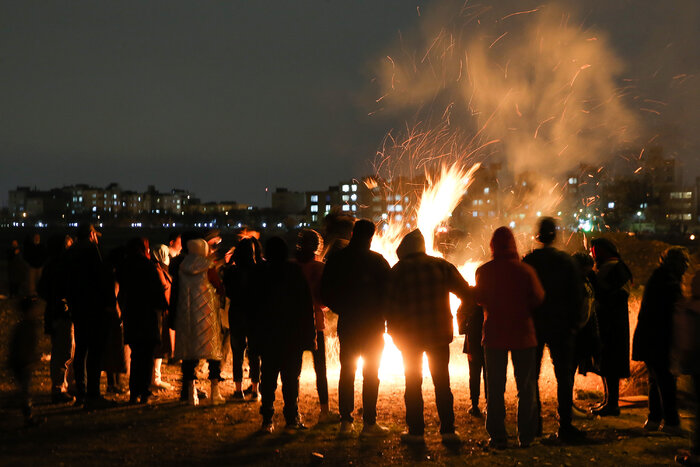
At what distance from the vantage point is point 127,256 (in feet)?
27.8

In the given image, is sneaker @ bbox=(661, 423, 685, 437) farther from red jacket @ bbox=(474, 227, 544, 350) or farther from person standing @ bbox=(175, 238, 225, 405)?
person standing @ bbox=(175, 238, 225, 405)

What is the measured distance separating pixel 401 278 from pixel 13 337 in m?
4.07

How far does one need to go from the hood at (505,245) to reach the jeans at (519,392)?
907 millimetres

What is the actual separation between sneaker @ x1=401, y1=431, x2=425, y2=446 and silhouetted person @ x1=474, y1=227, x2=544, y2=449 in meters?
0.67

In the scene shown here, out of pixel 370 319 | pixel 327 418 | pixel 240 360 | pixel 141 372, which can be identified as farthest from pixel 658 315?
pixel 141 372

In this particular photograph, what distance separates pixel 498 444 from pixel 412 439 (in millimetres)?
832

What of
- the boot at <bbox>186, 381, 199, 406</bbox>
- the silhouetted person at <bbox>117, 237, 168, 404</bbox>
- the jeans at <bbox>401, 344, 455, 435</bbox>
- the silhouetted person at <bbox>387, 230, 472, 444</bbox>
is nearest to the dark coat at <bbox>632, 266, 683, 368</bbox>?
the silhouetted person at <bbox>387, 230, 472, 444</bbox>

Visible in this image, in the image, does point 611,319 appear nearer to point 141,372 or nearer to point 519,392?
point 519,392

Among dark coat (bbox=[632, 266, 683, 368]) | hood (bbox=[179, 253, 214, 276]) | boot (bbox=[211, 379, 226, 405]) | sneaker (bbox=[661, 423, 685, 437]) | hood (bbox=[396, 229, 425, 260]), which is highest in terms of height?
hood (bbox=[396, 229, 425, 260])

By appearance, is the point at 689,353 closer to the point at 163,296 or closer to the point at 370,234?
the point at 370,234

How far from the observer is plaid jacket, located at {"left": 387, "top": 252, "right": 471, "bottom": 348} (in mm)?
6797

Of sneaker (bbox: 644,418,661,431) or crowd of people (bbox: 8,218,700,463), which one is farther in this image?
sneaker (bbox: 644,418,661,431)

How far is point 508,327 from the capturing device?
657cm

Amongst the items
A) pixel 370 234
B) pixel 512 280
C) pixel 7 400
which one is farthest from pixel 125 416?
pixel 512 280
